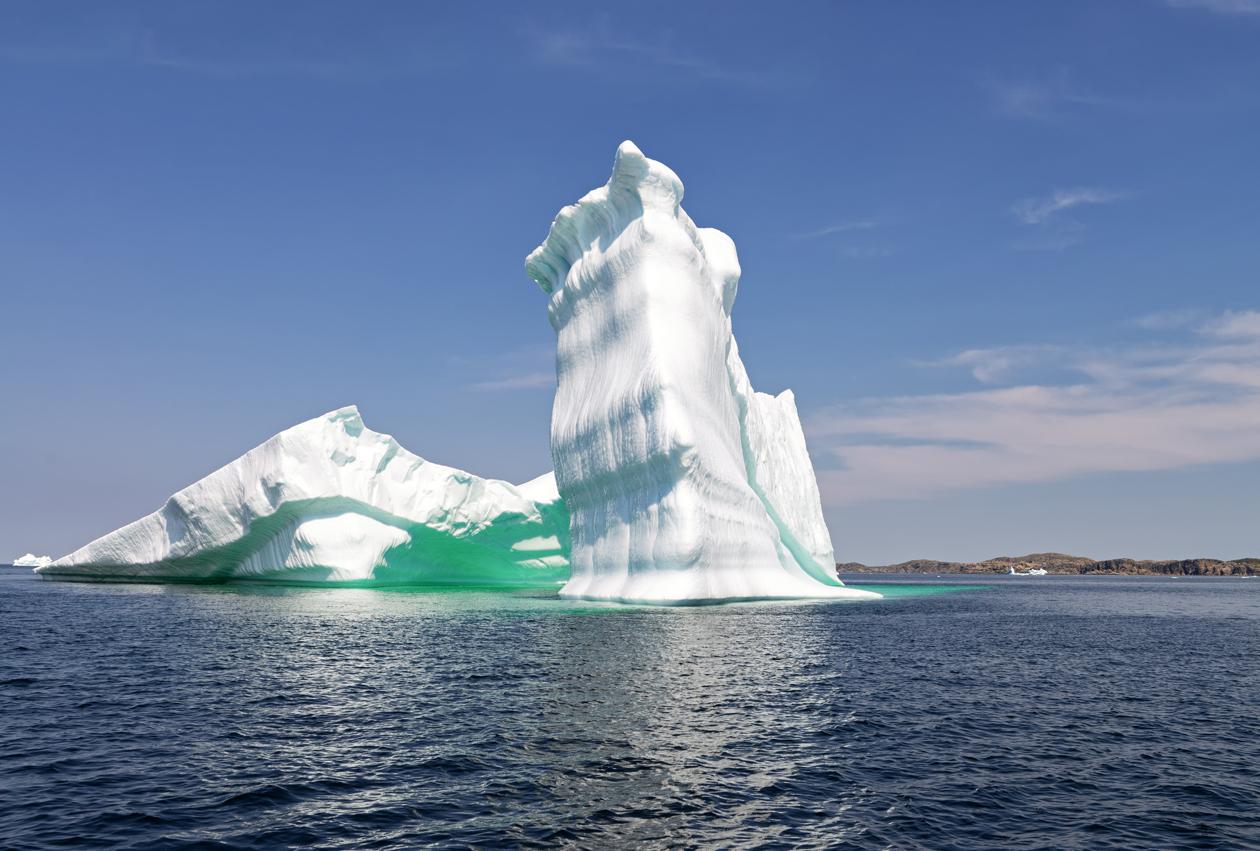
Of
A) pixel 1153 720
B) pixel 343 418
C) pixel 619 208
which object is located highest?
pixel 619 208

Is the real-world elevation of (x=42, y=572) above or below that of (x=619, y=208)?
below

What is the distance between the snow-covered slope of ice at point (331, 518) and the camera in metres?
48.4

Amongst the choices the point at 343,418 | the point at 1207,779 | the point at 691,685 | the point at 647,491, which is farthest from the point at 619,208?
the point at 1207,779

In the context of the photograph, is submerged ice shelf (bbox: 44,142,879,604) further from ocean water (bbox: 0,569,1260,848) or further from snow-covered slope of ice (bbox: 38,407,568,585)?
ocean water (bbox: 0,569,1260,848)

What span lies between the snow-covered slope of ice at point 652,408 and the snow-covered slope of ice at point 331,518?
10.5 metres

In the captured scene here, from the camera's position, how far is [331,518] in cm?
5038

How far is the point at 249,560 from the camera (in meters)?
54.4

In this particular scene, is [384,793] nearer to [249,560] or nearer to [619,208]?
[619,208]

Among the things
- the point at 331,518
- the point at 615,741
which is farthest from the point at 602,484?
the point at 615,741

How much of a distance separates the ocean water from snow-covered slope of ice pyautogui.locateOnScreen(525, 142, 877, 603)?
1037 centimetres

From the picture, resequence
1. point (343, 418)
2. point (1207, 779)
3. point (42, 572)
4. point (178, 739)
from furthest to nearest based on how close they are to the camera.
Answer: point (42, 572)
point (343, 418)
point (178, 739)
point (1207, 779)

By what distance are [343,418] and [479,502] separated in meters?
9.73

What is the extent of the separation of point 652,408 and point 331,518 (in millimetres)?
23138

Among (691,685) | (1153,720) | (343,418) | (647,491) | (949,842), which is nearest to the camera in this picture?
(949,842)
